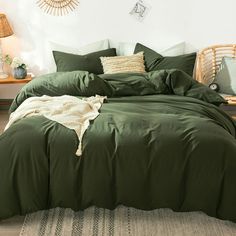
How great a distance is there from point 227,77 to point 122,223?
212 centimetres

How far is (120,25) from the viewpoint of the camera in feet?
12.9

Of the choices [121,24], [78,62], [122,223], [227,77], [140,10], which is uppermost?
[140,10]

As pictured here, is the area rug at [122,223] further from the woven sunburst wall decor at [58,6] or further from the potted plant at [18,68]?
the woven sunburst wall decor at [58,6]

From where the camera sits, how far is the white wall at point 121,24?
12.6 ft

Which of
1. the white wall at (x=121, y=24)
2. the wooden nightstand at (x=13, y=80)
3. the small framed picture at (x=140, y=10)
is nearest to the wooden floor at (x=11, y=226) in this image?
the wooden nightstand at (x=13, y=80)

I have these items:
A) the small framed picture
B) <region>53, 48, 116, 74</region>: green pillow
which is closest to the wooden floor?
<region>53, 48, 116, 74</region>: green pillow

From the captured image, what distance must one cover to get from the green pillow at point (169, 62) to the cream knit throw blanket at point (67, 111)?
3.49 ft

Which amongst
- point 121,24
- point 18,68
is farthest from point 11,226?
point 121,24

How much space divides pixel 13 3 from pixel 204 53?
86.5 inches

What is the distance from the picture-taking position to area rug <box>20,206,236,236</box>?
217 cm

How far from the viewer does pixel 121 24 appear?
3.94 meters

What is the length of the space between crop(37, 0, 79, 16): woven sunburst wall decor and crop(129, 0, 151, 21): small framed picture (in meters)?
0.64

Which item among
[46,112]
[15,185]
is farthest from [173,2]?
[15,185]

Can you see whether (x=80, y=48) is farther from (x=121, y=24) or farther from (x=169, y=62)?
(x=169, y=62)
